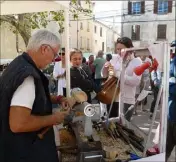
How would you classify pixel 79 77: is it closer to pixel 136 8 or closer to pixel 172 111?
pixel 172 111

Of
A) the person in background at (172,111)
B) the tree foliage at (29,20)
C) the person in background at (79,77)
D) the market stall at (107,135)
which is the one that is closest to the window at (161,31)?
the tree foliage at (29,20)

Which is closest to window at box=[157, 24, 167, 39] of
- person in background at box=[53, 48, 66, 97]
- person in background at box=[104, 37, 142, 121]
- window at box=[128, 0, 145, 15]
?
window at box=[128, 0, 145, 15]

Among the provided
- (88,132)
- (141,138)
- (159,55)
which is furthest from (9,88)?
(141,138)

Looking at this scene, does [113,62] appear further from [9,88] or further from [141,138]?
[9,88]

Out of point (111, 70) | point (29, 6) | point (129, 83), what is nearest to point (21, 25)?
point (29, 6)

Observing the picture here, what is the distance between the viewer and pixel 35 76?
3.79 feet

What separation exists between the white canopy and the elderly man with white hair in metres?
1.13

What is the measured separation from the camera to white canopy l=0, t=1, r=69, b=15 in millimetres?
2443

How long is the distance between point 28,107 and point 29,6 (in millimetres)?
1801

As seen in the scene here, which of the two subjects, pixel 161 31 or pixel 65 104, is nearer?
pixel 65 104

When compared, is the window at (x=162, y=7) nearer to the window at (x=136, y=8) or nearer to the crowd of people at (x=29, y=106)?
the window at (x=136, y=8)

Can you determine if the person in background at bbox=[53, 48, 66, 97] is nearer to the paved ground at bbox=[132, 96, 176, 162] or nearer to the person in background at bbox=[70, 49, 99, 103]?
the person in background at bbox=[70, 49, 99, 103]

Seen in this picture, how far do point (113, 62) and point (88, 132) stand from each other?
1.14 metres

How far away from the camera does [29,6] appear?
2631mm
